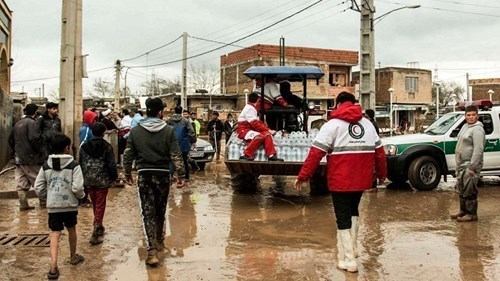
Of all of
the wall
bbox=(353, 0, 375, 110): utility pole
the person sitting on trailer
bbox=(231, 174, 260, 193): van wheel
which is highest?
the wall

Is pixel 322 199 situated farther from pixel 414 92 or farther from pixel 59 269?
pixel 414 92

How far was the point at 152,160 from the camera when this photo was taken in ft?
20.1

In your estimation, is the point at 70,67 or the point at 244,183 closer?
the point at 70,67

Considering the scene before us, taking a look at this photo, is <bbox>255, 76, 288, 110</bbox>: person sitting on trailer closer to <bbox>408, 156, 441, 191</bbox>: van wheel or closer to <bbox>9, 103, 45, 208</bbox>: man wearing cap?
<bbox>408, 156, 441, 191</bbox>: van wheel

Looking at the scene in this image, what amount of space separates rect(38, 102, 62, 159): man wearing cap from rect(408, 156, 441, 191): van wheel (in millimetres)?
7582

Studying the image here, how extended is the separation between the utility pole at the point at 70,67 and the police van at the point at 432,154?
23.1 ft

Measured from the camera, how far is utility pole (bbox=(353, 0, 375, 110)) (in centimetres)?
1623

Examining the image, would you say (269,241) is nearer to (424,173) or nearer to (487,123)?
(424,173)

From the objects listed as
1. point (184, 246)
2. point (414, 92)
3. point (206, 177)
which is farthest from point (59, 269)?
point (414, 92)

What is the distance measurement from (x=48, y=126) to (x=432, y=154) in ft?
27.0

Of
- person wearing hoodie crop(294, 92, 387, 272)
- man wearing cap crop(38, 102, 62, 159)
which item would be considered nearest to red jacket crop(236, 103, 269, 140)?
man wearing cap crop(38, 102, 62, 159)

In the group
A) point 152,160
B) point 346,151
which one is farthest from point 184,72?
point 346,151

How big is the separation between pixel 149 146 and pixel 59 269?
5.54 ft

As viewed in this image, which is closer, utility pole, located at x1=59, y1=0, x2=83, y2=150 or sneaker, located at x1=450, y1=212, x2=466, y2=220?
sneaker, located at x1=450, y1=212, x2=466, y2=220
